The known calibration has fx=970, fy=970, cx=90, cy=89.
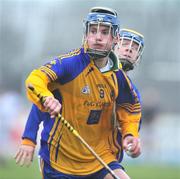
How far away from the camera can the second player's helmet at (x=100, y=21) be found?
9250 millimetres

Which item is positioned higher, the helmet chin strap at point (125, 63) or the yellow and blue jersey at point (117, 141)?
Result: the helmet chin strap at point (125, 63)

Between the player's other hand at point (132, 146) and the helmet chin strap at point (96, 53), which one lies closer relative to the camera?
the helmet chin strap at point (96, 53)

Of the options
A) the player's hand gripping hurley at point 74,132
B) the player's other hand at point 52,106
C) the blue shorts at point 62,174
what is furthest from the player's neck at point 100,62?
the blue shorts at point 62,174

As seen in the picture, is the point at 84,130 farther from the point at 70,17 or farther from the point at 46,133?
the point at 70,17

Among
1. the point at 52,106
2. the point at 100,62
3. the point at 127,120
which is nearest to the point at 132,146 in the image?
the point at 127,120

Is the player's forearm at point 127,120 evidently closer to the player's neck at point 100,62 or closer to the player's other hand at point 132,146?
the player's other hand at point 132,146

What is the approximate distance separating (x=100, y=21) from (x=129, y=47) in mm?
1473

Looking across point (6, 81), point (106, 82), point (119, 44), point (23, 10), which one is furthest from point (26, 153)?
point (23, 10)

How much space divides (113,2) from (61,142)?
30.3 meters

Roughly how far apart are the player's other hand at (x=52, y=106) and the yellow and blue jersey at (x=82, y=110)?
1.48 ft

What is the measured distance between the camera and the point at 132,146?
959 centimetres

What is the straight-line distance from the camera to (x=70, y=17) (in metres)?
41.1

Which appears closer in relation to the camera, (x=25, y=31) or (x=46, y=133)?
(x=46, y=133)

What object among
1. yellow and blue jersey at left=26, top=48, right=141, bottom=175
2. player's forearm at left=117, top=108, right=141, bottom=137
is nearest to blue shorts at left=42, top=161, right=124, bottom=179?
yellow and blue jersey at left=26, top=48, right=141, bottom=175
